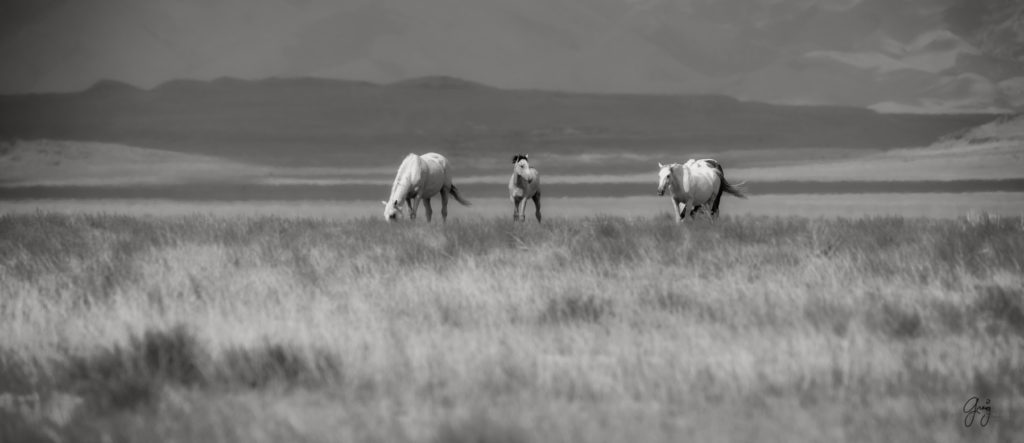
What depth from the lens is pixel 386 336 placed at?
1045 cm

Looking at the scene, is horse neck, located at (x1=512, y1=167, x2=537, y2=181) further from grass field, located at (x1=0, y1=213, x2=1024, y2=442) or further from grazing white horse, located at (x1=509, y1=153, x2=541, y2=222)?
grass field, located at (x1=0, y1=213, x2=1024, y2=442)

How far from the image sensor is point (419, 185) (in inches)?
1082

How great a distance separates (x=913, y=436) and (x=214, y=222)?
18.5 metres

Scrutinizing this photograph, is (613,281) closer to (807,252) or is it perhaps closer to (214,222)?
(807,252)

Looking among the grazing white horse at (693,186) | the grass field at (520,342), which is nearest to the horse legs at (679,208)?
the grazing white horse at (693,186)

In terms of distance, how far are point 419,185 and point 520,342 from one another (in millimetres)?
17445

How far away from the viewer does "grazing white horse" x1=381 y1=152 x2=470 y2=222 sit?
1035 inches
